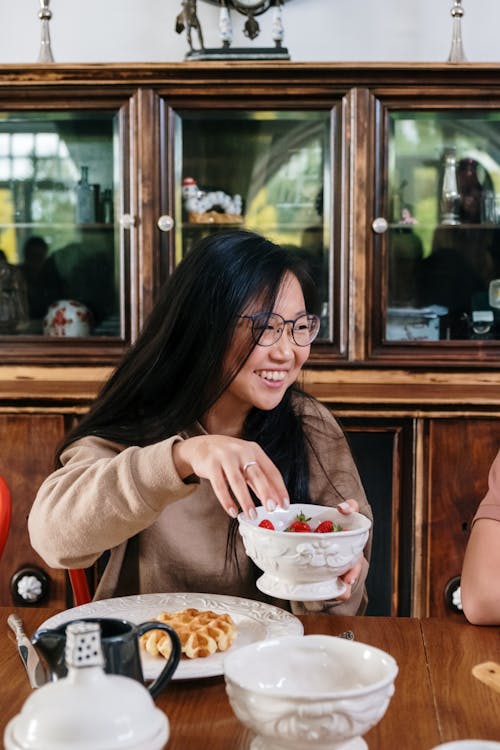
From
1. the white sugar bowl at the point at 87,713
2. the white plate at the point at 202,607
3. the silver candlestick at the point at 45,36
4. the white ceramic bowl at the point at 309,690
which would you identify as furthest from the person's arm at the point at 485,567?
the silver candlestick at the point at 45,36

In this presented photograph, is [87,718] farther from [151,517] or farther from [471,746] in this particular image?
[151,517]

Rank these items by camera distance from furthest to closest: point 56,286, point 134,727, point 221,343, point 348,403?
1. point 56,286
2. point 348,403
3. point 221,343
4. point 134,727

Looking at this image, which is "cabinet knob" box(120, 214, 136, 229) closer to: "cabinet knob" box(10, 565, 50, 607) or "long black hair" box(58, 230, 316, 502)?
"cabinet knob" box(10, 565, 50, 607)

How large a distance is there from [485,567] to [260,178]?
1.74 m

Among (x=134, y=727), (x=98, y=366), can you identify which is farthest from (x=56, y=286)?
(x=134, y=727)

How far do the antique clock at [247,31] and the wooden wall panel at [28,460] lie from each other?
111cm

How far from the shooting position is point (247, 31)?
2.96 metres

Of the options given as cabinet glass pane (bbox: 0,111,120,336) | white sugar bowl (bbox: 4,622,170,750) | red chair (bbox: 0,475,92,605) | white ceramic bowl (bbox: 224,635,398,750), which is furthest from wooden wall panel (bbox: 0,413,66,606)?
white sugar bowl (bbox: 4,622,170,750)

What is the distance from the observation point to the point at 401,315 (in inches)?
112

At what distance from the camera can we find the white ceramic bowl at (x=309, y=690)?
2.55 feet

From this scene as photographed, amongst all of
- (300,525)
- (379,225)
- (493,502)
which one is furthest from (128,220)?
(300,525)

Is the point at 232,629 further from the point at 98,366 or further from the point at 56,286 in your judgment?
the point at 56,286

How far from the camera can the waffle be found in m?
1.14

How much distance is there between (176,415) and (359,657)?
30.4 inches
